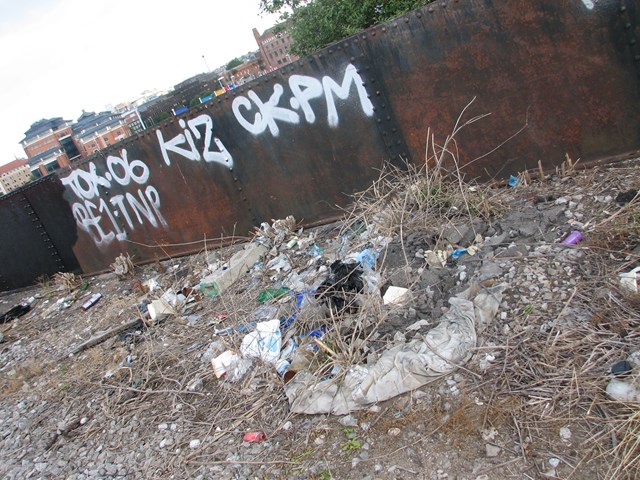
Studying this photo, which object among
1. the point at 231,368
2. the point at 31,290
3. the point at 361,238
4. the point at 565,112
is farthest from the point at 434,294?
the point at 31,290

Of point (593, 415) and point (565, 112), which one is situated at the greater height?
point (565, 112)

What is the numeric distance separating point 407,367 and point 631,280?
124cm

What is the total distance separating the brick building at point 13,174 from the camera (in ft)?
414

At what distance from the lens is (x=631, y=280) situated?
7.67 ft

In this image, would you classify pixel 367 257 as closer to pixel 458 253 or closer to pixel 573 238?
pixel 458 253

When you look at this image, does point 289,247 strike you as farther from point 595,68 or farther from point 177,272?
point 595,68

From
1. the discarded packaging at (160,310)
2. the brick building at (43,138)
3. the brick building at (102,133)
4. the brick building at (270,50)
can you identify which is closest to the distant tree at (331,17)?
the discarded packaging at (160,310)

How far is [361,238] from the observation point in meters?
4.04

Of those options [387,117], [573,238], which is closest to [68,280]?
[387,117]

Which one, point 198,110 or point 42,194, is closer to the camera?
point 198,110

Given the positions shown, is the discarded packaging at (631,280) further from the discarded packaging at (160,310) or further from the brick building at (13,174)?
the brick building at (13,174)

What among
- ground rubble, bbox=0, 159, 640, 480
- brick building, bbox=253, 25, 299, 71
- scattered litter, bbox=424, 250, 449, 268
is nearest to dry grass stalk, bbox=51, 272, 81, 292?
ground rubble, bbox=0, 159, 640, 480

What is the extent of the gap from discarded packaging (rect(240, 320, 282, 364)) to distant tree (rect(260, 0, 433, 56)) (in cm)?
1335

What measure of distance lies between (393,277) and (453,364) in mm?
969
